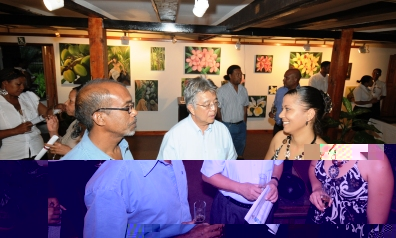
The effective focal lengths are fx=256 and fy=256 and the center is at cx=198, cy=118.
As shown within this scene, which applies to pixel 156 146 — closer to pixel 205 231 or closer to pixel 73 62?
pixel 73 62

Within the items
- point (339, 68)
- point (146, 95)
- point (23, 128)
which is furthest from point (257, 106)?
point (23, 128)

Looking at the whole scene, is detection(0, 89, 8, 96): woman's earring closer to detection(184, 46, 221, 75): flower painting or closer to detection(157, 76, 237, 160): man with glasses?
detection(157, 76, 237, 160): man with glasses

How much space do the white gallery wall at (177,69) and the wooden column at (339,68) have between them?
2751mm

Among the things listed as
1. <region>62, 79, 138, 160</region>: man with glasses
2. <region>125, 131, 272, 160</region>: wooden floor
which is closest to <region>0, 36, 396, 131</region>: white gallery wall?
<region>125, 131, 272, 160</region>: wooden floor

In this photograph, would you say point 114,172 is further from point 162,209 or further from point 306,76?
point 306,76

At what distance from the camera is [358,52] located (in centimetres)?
779

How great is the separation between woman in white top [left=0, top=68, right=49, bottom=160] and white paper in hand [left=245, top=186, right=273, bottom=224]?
265 cm

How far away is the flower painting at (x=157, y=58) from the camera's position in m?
7.06

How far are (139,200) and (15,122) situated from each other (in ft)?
8.41

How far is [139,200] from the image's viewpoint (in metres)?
0.95

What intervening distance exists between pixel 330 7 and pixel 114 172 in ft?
11.5

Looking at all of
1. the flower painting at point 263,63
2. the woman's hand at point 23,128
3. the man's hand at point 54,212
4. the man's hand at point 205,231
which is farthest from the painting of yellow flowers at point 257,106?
the man's hand at point 54,212

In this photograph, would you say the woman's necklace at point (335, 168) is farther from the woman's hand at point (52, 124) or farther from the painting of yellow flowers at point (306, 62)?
the painting of yellow flowers at point (306, 62)

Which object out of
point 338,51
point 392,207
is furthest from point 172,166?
point 338,51
